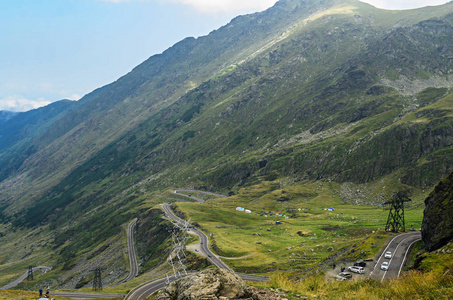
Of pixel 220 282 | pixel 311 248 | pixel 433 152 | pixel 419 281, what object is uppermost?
pixel 220 282

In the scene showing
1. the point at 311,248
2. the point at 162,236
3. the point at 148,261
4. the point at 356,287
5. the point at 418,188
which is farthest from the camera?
the point at 418,188

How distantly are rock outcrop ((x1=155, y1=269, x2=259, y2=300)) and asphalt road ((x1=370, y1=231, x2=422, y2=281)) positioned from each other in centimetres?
3502

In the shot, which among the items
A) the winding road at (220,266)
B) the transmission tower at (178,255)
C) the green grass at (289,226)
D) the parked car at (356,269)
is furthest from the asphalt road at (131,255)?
the parked car at (356,269)

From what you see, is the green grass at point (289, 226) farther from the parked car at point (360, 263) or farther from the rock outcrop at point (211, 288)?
the rock outcrop at point (211, 288)

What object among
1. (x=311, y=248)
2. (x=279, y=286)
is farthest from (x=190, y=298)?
(x=311, y=248)

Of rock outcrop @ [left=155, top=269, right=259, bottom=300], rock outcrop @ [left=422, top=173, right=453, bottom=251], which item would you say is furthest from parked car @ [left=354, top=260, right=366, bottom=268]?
rock outcrop @ [left=155, top=269, right=259, bottom=300]

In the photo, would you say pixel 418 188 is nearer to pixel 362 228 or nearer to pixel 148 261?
pixel 362 228

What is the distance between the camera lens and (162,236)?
148 m

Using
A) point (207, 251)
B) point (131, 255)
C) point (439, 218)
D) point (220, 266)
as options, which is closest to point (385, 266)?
point (439, 218)

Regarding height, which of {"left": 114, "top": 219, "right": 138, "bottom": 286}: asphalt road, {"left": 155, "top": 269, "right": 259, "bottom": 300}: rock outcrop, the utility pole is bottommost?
{"left": 114, "top": 219, "right": 138, "bottom": 286}: asphalt road

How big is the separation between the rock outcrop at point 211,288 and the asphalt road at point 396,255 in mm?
35020

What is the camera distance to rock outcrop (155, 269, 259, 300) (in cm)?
1617

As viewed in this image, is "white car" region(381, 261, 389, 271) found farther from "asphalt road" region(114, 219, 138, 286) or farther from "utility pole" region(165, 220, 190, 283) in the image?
"asphalt road" region(114, 219, 138, 286)

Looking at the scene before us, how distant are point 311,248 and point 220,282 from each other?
85.1 m
